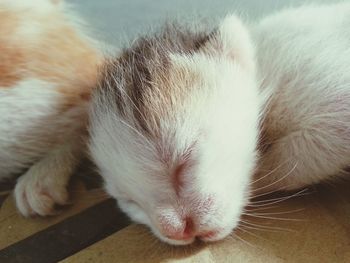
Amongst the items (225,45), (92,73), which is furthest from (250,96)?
(92,73)

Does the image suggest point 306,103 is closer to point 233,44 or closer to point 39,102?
point 233,44

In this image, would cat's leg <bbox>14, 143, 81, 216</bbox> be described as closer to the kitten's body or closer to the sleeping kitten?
the sleeping kitten

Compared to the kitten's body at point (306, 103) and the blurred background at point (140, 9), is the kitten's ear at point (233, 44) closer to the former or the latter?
the kitten's body at point (306, 103)

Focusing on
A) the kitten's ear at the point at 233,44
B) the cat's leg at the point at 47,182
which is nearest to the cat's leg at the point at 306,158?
the kitten's ear at the point at 233,44

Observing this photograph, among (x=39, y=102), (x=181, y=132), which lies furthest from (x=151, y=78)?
(x=39, y=102)

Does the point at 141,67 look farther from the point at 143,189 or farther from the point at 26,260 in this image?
the point at 26,260

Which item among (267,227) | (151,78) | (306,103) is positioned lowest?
(267,227)

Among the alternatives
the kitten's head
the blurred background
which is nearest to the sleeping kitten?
the kitten's head
